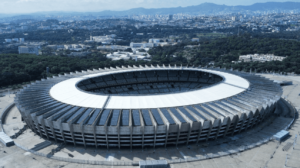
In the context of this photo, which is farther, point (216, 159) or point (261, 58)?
point (261, 58)

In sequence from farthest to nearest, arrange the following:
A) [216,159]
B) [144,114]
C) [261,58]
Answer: [261,58] → [144,114] → [216,159]

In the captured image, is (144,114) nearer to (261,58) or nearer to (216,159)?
(216,159)

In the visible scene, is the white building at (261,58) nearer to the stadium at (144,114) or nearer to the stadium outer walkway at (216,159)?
the stadium at (144,114)

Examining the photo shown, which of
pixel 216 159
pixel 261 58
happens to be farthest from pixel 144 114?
pixel 261 58

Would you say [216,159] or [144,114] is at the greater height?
[144,114]

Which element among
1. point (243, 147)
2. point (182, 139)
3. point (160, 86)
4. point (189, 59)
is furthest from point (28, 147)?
point (189, 59)

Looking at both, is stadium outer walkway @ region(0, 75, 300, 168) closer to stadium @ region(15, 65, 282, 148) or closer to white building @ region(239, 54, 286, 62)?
stadium @ region(15, 65, 282, 148)

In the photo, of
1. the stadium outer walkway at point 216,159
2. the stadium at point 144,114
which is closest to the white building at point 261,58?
the stadium at point 144,114

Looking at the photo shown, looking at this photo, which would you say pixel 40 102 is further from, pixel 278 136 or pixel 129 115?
pixel 278 136

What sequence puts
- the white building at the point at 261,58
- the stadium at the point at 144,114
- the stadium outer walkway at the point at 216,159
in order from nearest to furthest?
the stadium outer walkway at the point at 216,159
the stadium at the point at 144,114
the white building at the point at 261,58
